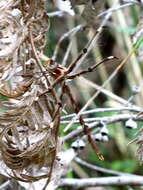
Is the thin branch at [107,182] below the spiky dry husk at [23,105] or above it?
below

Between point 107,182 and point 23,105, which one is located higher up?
point 23,105

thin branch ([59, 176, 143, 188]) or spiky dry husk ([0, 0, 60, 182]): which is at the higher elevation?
spiky dry husk ([0, 0, 60, 182])

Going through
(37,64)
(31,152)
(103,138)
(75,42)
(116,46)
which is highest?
(37,64)

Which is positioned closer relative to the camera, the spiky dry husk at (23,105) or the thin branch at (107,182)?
the spiky dry husk at (23,105)

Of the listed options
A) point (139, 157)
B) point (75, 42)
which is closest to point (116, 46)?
point (75, 42)

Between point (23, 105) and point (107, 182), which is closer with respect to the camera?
point (23, 105)

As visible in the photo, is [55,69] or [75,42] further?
[75,42]

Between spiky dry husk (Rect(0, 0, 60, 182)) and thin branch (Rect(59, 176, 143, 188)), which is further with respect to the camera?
thin branch (Rect(59, 176, 143, 188))

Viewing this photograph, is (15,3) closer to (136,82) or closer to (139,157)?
(139,157)
